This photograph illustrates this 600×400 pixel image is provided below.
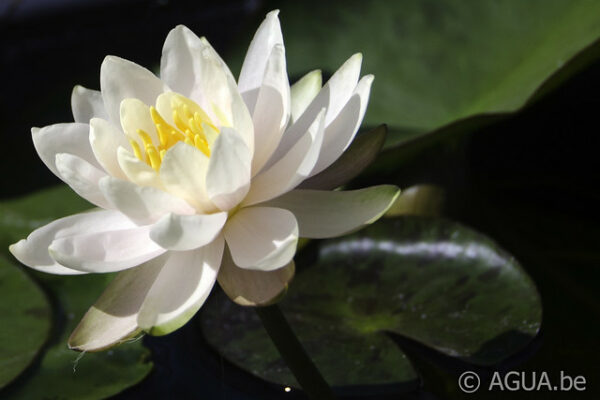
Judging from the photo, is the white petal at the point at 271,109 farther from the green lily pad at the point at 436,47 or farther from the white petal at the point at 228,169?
the green lily pad at the point at 436,47

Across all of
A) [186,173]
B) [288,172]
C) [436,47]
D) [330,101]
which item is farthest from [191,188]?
[436,47]

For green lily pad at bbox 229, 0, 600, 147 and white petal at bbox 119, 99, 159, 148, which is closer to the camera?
white petal at bbox 119, 99, 159, 148

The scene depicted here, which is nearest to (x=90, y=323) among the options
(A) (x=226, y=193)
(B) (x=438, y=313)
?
(A) (x=226, y=193)

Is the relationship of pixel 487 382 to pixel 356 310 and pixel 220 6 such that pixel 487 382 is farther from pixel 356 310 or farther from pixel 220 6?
pixel 220 6

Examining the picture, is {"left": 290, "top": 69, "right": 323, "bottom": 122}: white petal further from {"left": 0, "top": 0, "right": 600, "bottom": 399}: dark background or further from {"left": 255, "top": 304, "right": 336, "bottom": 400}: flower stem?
{"left": 0, "top": 0, "right": 600, "bottom": 399}: dark background

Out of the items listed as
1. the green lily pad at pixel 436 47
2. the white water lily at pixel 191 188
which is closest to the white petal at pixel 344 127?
the white water lily at pixel 191 188

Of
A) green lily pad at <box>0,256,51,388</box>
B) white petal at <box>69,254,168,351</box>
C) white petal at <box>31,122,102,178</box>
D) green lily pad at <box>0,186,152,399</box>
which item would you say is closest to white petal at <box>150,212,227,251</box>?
white petal at <box>69,254,168,351</box>

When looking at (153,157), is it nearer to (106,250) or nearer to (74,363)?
(106,250)

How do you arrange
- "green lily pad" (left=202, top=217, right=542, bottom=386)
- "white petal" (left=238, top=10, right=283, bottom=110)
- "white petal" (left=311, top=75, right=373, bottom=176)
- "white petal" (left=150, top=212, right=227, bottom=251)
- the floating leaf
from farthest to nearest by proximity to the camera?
the floating leaf
"green lily pad" (left=202, top=217, right=542, bottom=386)
"white petal" (left=238, top=10, right=283, bottom=110)
"white petal" (left=311, top=75, right=373, bottom=176)
"white petal" (left=150, top=212, right=227, bottom=251)
